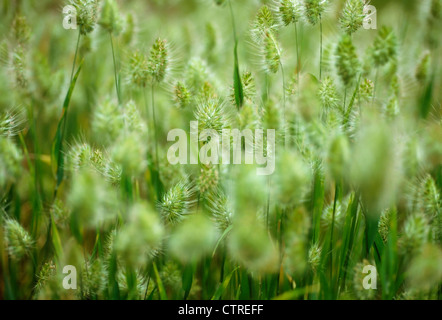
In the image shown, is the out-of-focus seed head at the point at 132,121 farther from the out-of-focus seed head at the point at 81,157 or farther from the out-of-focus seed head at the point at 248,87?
the out-of-focus seed head at the point at 248,87

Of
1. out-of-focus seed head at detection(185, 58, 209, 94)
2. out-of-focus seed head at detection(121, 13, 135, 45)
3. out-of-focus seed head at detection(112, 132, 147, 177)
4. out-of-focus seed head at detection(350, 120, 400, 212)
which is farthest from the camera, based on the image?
out-of-focus seed head at detection(121, 13, 135, 45)

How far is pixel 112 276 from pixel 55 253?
239 mm

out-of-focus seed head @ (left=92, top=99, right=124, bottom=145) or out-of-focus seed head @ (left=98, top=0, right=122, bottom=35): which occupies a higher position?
out-of-focus seed head @ (left=98, top=0, right=122, bottom=35)

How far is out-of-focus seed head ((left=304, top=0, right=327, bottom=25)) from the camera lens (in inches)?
46.9

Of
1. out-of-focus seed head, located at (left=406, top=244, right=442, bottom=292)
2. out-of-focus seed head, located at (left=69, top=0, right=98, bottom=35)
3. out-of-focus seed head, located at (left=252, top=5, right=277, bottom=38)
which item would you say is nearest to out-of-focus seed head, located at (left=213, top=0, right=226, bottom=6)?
out-of-focus seed head, located at (left=252, top=5, right=277, bottom=38)

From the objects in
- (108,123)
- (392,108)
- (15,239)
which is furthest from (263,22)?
(15,239)

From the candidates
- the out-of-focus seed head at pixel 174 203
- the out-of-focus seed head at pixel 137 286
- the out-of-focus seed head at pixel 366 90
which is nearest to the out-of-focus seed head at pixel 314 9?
→ the out-of-focus seed head at pixel 366 90

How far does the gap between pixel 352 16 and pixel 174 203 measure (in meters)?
0.73

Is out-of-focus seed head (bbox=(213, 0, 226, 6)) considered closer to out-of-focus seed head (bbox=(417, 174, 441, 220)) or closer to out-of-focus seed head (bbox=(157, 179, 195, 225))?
out-of-focus seed head (bbox=(157, 179, 195, 225))

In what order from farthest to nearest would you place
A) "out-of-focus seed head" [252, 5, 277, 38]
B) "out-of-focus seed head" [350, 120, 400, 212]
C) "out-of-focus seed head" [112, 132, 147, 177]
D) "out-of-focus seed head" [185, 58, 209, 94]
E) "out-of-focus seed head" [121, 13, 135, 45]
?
"out-of-focus seed head" [121, 13, 135, 45], "out-of-focus seed head" [185, 58, 209, 94], "out-of-focus seed head" [252, 5, 277, 38], "out-of-focus seed head" [112, 132, 147, 177], "out-of-focus seed head" [350, 120, 400, 212]

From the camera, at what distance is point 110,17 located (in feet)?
4.19

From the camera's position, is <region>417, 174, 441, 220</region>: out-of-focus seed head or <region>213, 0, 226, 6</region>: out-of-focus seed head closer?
<region>417, 174, 441, 220</region>: out-of-focus seed head

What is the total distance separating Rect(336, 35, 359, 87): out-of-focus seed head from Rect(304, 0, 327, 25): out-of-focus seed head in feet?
0.63

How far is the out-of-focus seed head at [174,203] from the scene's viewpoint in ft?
3.77
